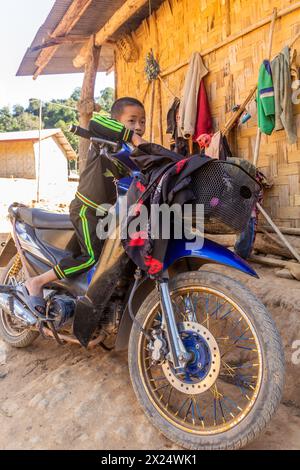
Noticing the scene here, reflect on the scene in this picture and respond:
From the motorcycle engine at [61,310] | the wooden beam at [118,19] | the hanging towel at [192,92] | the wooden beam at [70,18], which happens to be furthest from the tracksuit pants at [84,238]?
the wooden beam at [70,18]

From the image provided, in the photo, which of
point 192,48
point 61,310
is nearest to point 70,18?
point 192,48

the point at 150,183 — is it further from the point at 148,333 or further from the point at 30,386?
the point at 30,386

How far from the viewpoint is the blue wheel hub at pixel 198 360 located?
1.73 metres

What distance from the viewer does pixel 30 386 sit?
2.43m

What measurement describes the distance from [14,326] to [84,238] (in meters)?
1.34

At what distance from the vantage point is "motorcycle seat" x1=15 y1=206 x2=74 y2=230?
265cm

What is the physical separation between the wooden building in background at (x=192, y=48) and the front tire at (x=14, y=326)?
2521 mm

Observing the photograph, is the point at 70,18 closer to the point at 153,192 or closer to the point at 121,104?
the point at 121,104

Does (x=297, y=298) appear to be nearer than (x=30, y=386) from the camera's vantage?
No

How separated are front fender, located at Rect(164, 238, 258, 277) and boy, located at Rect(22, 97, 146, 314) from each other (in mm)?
523

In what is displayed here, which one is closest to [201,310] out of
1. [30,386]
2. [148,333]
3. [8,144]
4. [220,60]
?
[148,333]

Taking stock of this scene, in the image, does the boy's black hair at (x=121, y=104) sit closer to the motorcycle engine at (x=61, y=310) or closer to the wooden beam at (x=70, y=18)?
the motorcycle engine at (x=61, y=310)

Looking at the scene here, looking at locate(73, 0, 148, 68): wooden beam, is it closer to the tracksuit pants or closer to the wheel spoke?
the tracksuit pants
